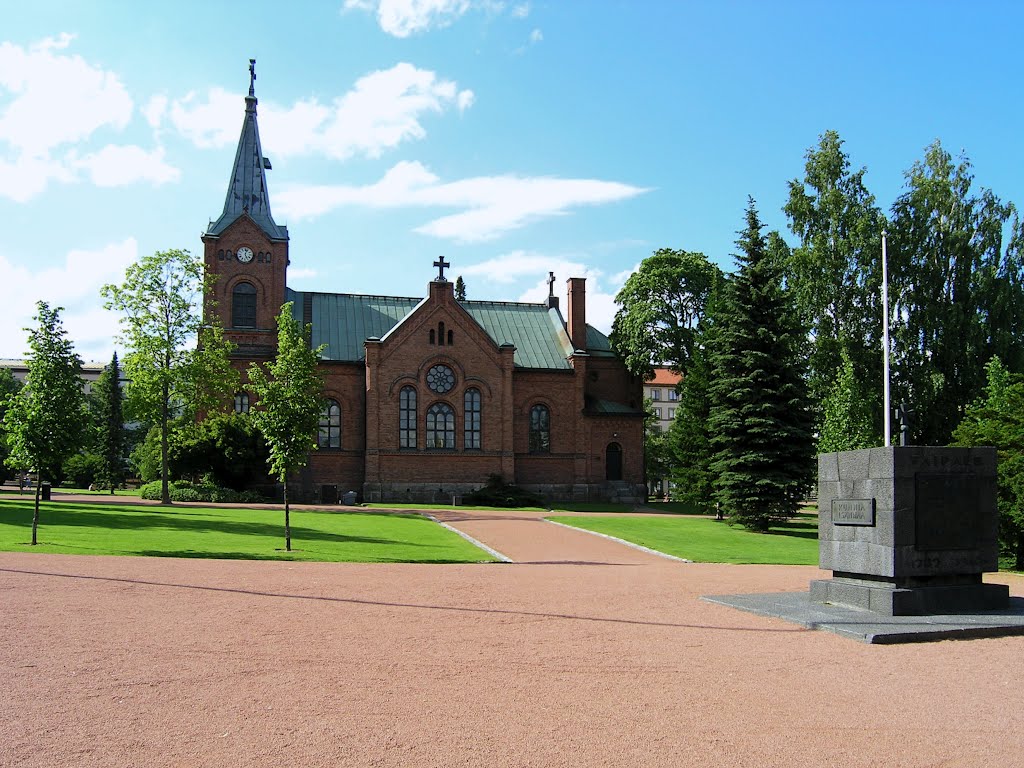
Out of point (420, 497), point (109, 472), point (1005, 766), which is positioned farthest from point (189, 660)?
point (109, 472)

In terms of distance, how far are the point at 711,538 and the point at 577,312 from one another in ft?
92.0

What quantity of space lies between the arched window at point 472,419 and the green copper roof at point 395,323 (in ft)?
11.8

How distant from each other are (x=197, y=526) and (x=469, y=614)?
17.2 meters

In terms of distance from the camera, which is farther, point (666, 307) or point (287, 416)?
point (666, 307)

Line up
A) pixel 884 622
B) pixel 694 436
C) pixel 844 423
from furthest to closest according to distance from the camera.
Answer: pixel 694 436 → pixel 844 423 → pixel 884 622

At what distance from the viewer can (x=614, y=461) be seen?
54.4 metres

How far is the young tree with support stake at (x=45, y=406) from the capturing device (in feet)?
71.4

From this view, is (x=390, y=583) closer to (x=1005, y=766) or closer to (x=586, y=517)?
(x=1005, y=766)

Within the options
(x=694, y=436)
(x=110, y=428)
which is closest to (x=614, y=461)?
(x=694, y=436)

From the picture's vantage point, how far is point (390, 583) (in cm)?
1579

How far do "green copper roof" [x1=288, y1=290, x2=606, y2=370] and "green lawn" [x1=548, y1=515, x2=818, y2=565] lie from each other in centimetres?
1795

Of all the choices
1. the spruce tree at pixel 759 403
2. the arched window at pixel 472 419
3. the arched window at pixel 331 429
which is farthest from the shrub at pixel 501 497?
the spruce tree at pixel 759 403

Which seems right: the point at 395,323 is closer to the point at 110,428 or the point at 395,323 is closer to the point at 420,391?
the point at 420,391

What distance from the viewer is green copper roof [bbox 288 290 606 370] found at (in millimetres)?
53438
